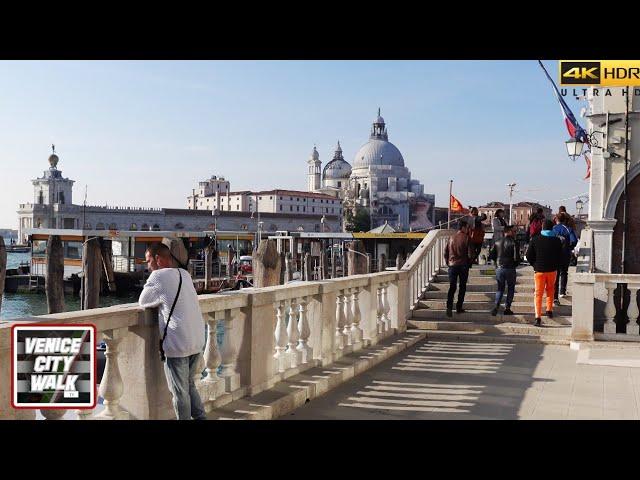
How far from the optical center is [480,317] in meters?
10.8

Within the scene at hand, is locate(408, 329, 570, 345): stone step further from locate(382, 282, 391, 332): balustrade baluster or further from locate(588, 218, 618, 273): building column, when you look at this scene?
locate(588, 218, 618, 273): building column

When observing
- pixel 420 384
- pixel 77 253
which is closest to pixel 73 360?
pixel 420 384

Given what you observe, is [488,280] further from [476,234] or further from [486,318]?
[486,318]

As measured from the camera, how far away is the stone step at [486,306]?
1120 cm

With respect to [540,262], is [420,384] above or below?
below

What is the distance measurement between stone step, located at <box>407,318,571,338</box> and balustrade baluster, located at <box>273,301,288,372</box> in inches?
176

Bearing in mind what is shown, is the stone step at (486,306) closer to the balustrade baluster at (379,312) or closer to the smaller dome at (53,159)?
the balustrade baluster at (379,312)

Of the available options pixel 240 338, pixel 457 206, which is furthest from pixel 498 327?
pixel 457 206

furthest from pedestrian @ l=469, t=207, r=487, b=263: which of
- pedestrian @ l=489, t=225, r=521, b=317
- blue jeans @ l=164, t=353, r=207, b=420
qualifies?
blue jeans @ l=164, t=353, r=207, b=420
